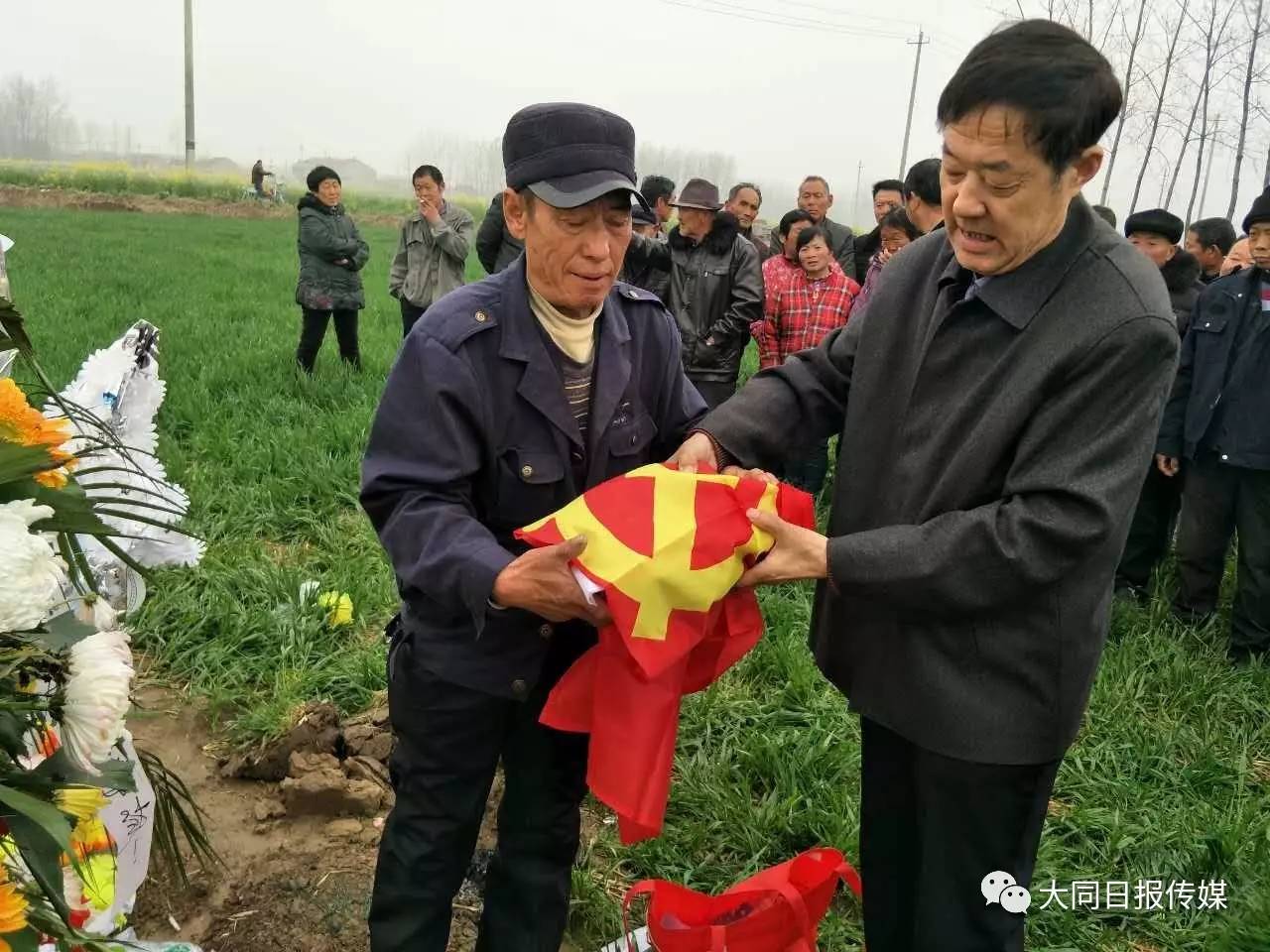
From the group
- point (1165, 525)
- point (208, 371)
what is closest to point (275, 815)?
point (1165, 525)

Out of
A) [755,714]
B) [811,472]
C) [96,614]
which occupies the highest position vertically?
[96,614]

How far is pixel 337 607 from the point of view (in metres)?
3.84

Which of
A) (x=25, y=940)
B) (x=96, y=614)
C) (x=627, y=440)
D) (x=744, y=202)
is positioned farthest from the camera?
(x=744, y=202)

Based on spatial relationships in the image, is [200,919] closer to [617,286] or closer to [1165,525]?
[617,286]

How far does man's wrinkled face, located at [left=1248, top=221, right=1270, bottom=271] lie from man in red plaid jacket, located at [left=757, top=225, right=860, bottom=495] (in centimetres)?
185

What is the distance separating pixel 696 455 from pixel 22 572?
1.13 meters

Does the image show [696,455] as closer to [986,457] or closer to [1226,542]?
[986,457]

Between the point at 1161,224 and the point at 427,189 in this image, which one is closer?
the point at 1161,224

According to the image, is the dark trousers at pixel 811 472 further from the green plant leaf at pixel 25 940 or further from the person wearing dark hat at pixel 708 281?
the green plant leaf at pixel 25 940

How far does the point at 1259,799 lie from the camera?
2.97 meters

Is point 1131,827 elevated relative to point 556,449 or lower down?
lower down

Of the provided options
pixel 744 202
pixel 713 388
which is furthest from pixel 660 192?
pixel 713 388

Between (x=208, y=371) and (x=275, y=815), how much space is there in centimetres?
484

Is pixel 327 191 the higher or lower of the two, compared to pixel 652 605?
higher
